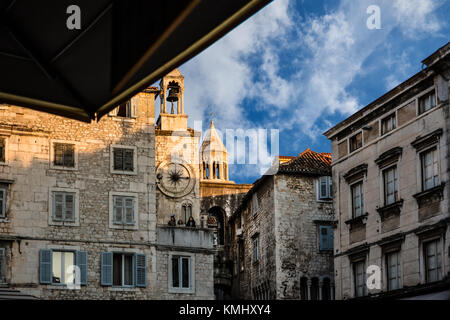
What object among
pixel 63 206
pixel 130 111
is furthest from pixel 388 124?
pixel 63 206

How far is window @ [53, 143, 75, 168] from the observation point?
37.9 metres

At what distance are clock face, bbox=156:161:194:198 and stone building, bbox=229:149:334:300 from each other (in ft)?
16.1

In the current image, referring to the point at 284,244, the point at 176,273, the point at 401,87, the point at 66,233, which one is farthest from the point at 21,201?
the point at 401,87

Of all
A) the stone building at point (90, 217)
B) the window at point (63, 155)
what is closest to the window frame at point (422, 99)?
the stone building at point (90, 217)

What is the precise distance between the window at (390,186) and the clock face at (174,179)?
14332 mm

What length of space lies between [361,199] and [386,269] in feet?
12.0

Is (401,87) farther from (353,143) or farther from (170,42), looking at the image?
(170,42)

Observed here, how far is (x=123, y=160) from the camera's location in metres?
39.1

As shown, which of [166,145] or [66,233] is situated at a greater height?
[166,145]

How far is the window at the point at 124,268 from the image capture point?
37.1m

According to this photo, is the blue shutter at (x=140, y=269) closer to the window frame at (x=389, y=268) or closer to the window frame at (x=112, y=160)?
the window frame at (x=112, y=160)

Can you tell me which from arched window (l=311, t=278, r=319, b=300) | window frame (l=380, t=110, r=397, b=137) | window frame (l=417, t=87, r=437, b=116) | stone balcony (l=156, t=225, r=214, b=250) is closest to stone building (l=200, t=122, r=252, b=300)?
stone balcony (l=156, t=225, r=214, b=250)

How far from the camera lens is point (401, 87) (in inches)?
1244

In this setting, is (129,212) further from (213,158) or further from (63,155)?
(213,158)
